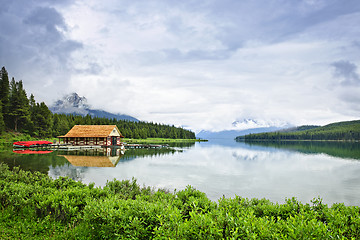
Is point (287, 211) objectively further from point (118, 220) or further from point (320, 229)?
point (118, 220)

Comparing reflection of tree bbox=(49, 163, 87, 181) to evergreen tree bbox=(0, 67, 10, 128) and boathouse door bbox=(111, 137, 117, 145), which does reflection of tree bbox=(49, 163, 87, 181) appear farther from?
evergreen tree bbox=(0, 67, 10, 128)

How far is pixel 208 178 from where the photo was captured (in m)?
23.0

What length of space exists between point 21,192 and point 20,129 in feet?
268

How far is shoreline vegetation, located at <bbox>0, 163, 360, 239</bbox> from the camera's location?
15.8 ft

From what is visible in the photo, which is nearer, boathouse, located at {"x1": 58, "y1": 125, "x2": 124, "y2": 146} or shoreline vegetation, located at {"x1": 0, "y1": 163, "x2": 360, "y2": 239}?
shoreline vegetation, located at {"x1": 0, "y1": 163, "x2": 360, "y2": 239}

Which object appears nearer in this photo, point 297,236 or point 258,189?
point 297,236

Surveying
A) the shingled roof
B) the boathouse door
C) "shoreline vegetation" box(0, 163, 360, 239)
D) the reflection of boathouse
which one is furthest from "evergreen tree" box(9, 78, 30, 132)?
"shoreline vegetation" box(0, 163, 360, 239)

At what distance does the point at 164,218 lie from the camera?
5.62m

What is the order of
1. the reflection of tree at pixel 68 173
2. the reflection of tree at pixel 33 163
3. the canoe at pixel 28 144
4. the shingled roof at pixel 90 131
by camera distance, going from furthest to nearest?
the shingled roof at pixel 90 131 → the canoe at pixel 28 144 → the reflection of tree at pixel 33 163 → the reflection of tree at pixel 68 173

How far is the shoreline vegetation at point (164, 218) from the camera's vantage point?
15.8ft

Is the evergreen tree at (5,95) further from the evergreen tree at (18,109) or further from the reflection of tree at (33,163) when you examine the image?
the reflection of tree at (33,163)

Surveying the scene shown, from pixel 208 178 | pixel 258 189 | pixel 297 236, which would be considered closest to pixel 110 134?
pixel 208 178

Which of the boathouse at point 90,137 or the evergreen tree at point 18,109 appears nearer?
the boathouse at point 90,137

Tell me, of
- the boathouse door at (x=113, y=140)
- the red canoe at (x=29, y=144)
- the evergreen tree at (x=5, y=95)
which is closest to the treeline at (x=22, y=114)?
the evergreen tree at (x=5, y=95)
